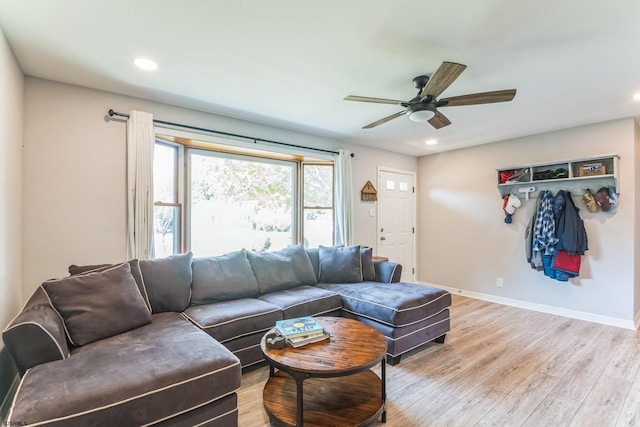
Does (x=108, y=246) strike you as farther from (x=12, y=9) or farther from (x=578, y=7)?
(x=578, y=7)

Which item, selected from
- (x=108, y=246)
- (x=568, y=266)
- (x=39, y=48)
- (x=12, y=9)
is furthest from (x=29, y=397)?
(x=568, y=266)

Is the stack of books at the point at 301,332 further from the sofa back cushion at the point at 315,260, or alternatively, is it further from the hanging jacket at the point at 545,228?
the hanging jacket at the point at 545,228

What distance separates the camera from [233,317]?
7.95 feet

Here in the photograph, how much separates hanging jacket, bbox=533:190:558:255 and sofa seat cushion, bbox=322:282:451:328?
72.3 inches

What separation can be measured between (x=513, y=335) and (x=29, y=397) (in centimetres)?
396

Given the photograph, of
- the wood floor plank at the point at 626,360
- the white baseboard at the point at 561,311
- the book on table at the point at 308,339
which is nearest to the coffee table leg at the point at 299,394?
the book on table at the point at 308,339

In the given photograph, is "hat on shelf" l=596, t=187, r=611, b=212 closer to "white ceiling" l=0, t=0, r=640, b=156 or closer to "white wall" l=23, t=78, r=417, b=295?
"white ceiling" l=0, t=0, r=640, b=156

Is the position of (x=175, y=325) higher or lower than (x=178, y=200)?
lower

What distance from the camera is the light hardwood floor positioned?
6.40 feet

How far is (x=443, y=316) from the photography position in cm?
306

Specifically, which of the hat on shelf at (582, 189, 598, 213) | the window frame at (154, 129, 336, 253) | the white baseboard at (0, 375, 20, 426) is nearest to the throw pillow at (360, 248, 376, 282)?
the window frame at (154, 129, 336, 253)

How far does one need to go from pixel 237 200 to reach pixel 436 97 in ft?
8.80

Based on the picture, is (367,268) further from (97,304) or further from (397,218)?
(97,304)

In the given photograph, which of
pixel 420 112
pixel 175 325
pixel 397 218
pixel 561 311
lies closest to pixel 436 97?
pixel 420 112
